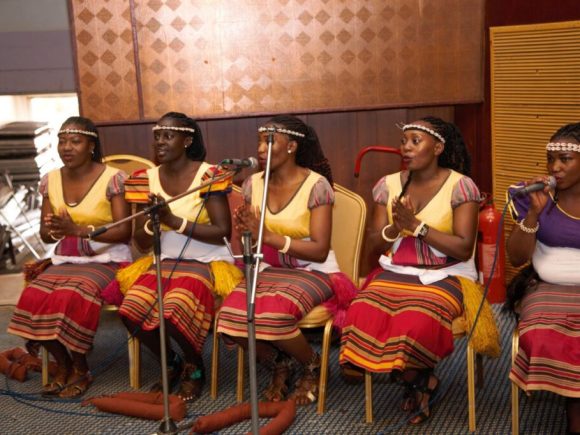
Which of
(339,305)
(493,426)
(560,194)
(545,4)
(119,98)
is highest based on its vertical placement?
(545,4)

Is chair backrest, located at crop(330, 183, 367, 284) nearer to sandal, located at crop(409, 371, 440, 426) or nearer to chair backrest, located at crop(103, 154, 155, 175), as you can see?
sandal, located at crop(409, 371, 440, 426)

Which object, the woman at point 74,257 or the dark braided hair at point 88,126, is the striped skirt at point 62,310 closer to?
the woman at point 74,257

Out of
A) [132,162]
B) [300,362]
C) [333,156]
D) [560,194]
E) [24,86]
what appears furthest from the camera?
[24,86]

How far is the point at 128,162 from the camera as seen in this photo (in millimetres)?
4785

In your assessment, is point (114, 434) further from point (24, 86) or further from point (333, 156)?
point (24, 86)

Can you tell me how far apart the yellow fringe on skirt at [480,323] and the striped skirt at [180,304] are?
1236mm

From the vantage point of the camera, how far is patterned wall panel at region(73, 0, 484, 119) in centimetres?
495

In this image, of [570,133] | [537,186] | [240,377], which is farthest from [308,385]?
[570,133]

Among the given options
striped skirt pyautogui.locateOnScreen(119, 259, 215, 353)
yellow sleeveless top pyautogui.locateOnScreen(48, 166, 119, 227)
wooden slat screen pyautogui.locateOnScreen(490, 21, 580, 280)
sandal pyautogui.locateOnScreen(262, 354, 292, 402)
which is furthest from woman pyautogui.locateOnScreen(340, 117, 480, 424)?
yellow sleeveless top pyautogui.locateOnScreen(48, 166, 119, 227)

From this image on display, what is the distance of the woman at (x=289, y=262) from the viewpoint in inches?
144

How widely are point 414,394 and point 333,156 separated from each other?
6.68ft

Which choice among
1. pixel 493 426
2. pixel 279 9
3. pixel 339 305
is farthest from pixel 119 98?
pixel 493 426

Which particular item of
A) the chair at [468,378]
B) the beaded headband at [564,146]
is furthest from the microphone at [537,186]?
the chair at [468,378]

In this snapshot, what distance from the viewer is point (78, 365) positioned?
418 centimetres
